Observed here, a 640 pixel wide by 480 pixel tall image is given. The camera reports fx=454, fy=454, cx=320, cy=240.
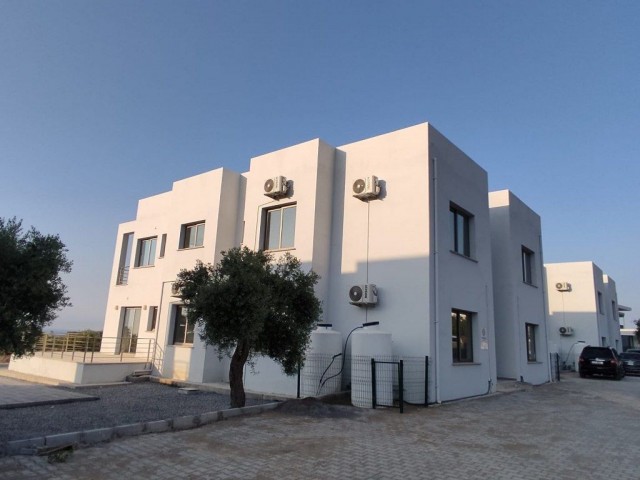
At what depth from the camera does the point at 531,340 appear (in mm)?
18875

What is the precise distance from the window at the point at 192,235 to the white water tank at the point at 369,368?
811 centimetres

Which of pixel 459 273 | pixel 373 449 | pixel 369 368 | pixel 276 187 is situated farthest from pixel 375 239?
pixel 373 449

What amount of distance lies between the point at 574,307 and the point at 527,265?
41.9 ft

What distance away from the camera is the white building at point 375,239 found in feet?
39.3

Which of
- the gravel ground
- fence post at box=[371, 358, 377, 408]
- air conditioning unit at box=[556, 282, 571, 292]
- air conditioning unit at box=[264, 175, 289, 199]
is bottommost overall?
the gravel ground

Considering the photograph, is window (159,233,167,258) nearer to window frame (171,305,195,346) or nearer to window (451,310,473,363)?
window frame (171,305,195,346)

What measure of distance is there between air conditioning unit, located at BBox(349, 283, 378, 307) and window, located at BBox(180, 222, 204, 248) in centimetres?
689

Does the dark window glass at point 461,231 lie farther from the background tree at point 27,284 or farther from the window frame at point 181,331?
the background tree at point 27,284

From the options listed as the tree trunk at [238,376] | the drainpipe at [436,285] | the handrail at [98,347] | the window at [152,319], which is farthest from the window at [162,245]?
the drainpipe at [436,285]

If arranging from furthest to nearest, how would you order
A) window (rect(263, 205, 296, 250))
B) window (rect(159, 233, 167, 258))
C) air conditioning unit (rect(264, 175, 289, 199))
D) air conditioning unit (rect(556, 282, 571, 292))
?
air conditioning unit (rect(556, 282, 571, 292)) < window (rect(159, 233, 167, 258)) < window (rect(263, 205, 296, 250)) < air conditioning unit (rect(264, 175, 289, 199))

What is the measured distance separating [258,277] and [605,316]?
3206cm

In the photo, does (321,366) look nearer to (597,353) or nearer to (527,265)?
(527,265)

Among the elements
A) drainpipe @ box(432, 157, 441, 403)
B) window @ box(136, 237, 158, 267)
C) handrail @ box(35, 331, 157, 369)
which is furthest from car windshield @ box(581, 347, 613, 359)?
window @ box(136, 237, 158, 267)

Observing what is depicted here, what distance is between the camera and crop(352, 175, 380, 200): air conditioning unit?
12.8 meters
